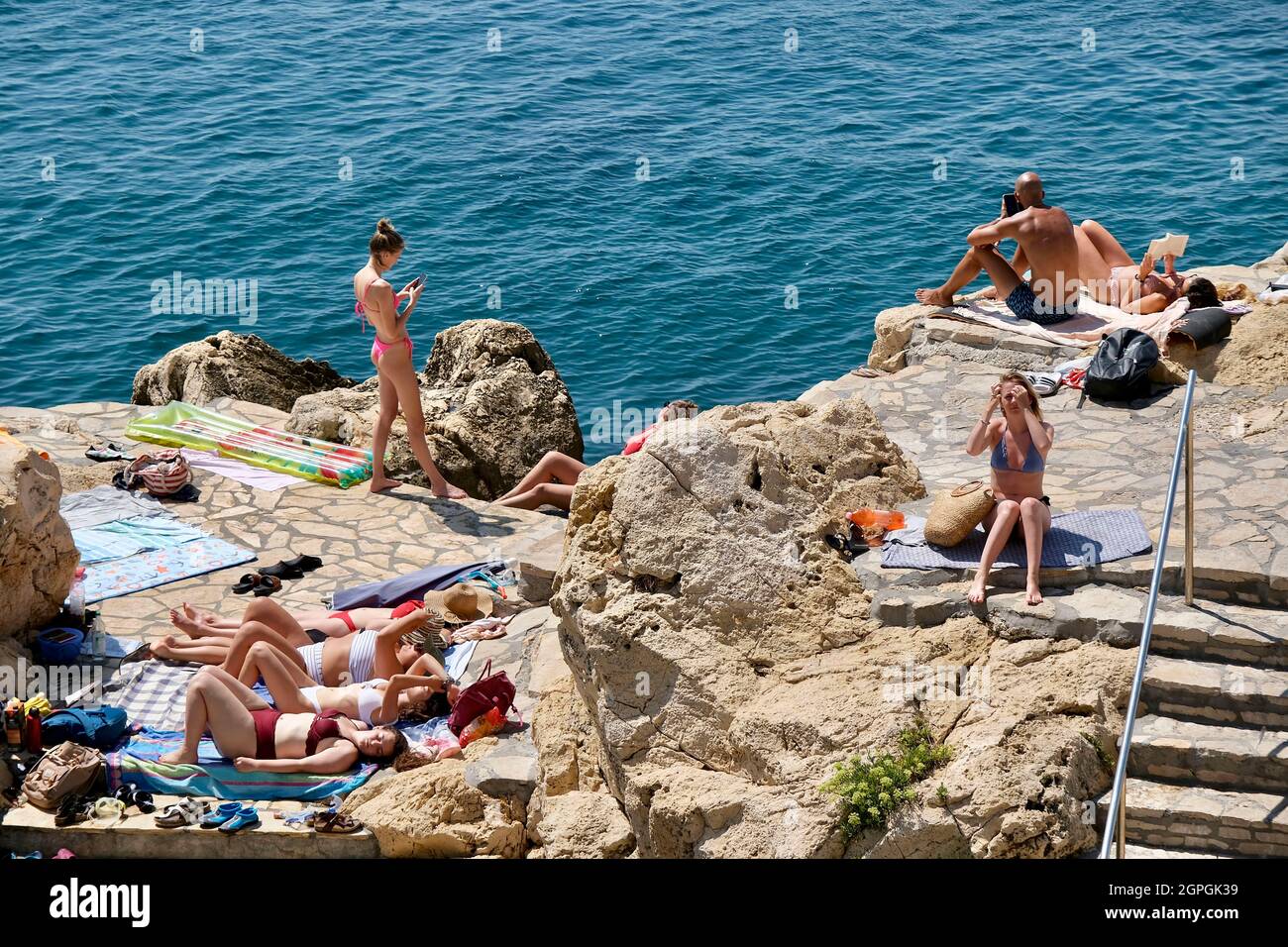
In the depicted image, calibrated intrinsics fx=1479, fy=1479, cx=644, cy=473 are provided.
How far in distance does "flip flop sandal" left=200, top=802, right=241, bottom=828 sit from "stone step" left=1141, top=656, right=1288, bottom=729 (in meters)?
5.49

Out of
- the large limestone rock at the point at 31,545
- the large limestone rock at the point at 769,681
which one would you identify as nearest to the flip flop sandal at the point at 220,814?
the large limestone rock at the point at 769,681

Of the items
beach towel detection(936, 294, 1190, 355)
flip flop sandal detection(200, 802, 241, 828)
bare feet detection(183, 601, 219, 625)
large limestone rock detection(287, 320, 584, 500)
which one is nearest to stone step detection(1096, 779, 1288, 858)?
flip flop sandal detection(200, 802, 241, 828)

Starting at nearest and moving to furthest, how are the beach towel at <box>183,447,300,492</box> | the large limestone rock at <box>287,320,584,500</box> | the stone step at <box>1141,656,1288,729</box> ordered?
the stone step at <box>1141,656,1288,729</box>, the beach towel at <box>183,447,300,492</box>, the large limestone rock at <box>287,320,584,500</box>

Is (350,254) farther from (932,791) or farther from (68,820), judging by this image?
(932,791)

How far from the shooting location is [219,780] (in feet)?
30.9

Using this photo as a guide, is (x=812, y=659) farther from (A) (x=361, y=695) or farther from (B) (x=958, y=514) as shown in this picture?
(A) (x=361, y=695)

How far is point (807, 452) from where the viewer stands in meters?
10.3

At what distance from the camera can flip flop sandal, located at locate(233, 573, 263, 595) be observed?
11.9 m

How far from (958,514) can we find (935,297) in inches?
225

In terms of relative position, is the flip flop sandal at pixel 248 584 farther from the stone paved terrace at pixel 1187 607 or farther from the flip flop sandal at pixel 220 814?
the stone paved terrace at pixel 1187 607

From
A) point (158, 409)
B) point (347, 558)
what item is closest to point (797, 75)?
point (158, 409)

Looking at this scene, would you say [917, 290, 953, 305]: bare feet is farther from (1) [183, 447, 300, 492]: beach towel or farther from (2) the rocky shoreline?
(1) [183, 447, 300, 492]: beach towel

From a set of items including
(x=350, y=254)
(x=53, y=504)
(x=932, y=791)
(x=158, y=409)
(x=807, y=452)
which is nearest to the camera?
(x=932, y=791)
